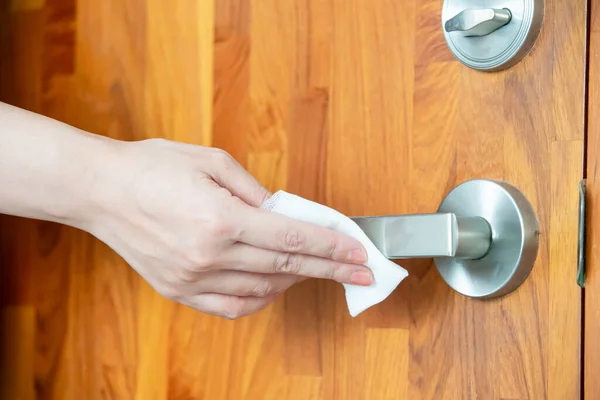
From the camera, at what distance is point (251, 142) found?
504 millimetres

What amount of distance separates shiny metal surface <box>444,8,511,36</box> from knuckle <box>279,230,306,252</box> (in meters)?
0.15

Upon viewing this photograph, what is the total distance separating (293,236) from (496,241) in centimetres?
12

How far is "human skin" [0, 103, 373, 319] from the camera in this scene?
40 centimetres

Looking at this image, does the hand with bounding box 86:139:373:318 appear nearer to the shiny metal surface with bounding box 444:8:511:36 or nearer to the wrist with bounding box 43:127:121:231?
the wrist with bounding box 43:127:121:231

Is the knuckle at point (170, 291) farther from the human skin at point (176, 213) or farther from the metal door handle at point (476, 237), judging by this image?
the metal door handle at point (476, 237)

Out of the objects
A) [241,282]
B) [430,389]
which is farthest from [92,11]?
[430,389]

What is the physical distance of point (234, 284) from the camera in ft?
1.43

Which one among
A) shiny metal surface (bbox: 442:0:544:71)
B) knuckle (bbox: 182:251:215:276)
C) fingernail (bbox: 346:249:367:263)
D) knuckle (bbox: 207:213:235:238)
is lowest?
knuckle (bbox: 182:251:215:276)

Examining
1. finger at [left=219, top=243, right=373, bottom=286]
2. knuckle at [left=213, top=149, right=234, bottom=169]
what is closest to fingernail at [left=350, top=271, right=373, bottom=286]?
finger at [left=219, top=243, right=373, bottom=286]

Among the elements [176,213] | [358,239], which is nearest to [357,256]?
[358,239]

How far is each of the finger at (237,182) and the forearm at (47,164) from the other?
0.08m

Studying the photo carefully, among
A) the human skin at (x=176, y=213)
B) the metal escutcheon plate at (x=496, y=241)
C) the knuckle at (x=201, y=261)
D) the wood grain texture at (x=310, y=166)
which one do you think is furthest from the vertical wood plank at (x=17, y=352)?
the metal escutcheon plate at (x=496, y=241)

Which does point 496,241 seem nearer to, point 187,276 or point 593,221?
point 593,221

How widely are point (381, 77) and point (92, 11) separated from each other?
0.95 feet
